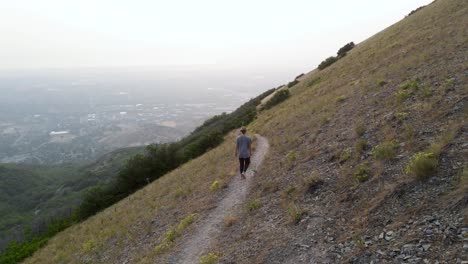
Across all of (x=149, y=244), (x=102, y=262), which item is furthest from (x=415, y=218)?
(x=102, y=262)

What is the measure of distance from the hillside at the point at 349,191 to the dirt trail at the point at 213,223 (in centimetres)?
27

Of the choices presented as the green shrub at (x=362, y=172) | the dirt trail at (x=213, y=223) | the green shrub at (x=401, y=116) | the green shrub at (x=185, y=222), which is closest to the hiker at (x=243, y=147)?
the dirt trail at (x=213, y=223)

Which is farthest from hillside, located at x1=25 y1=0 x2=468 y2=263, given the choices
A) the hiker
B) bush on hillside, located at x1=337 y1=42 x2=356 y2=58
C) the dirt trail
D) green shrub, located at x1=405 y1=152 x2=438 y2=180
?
bush on hillside, located at x1=337 y1=42 x2=356 y2=58

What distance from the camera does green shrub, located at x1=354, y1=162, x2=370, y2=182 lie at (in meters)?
9.62

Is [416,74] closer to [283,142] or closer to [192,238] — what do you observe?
[283,142]

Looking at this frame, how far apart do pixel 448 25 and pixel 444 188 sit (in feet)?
65.7

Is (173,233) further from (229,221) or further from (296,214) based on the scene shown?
(296,214)

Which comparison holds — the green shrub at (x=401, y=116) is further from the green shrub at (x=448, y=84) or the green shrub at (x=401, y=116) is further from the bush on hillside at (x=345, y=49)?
the bush on hillside at (x=345, y=49)

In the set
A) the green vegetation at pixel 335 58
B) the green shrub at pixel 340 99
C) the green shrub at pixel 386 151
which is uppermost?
the green vegetation at pixel 335 58

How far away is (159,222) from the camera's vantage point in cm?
1552

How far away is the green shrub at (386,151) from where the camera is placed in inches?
391

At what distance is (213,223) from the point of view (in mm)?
12336

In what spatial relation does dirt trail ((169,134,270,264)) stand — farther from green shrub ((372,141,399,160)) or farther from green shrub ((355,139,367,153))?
green shrub ((372,141,399,160))

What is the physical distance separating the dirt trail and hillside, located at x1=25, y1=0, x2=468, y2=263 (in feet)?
0.89
